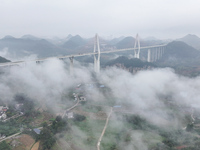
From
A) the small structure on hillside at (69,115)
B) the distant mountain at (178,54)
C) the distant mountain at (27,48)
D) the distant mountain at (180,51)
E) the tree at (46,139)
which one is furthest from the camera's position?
the distant mountain at (27,48)

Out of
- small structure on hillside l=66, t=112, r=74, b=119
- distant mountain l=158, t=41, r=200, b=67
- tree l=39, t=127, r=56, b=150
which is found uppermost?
distant mountain l=158, t=41, r=200, b=67

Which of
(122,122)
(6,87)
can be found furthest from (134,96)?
(6,87)

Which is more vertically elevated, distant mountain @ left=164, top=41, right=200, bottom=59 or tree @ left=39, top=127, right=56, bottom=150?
distant mountain @ left=164, top=41, right=200, bottom=59

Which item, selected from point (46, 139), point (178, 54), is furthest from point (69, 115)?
point (178, 54)

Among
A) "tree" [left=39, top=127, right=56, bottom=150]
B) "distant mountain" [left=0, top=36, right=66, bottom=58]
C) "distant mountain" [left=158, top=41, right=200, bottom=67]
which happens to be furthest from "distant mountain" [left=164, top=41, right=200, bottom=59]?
"tree" [left=39, top=127, right=56, bottom=150]

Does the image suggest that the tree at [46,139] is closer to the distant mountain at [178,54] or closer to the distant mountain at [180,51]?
the distant mountain at [178,54]

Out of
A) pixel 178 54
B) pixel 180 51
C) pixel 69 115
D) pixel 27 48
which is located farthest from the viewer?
pixel 27 48

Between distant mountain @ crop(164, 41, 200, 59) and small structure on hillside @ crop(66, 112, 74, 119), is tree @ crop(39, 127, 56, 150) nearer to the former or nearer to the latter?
small structure on hillside @ crop(66, 112, 74, 119)

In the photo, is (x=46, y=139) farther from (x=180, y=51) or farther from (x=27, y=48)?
(x=27, y=48)

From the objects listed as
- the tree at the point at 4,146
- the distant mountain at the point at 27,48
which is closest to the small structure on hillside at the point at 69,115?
the tree at the point at 4,146

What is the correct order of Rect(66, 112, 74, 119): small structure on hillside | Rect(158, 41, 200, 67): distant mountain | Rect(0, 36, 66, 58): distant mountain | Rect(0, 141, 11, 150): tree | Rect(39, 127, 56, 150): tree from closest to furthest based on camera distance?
Rect(0, 141, 11, 150): tree → Rect(39, 127, 56, 150): tree → Rect(66, 112, 74, 119): small structure on hillside → Rect(158, 41, 200, 67): distant mountain → Rect(0, 36, 66, 58): distant mountain

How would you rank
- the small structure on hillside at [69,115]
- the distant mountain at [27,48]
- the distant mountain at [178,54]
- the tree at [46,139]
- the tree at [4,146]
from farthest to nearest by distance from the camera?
the distant mountain at [27,48]
the distant mountain at [178,54]
the small structure on hillside at [69,115]
the tree at [46,139]
the tree at [4,146]
